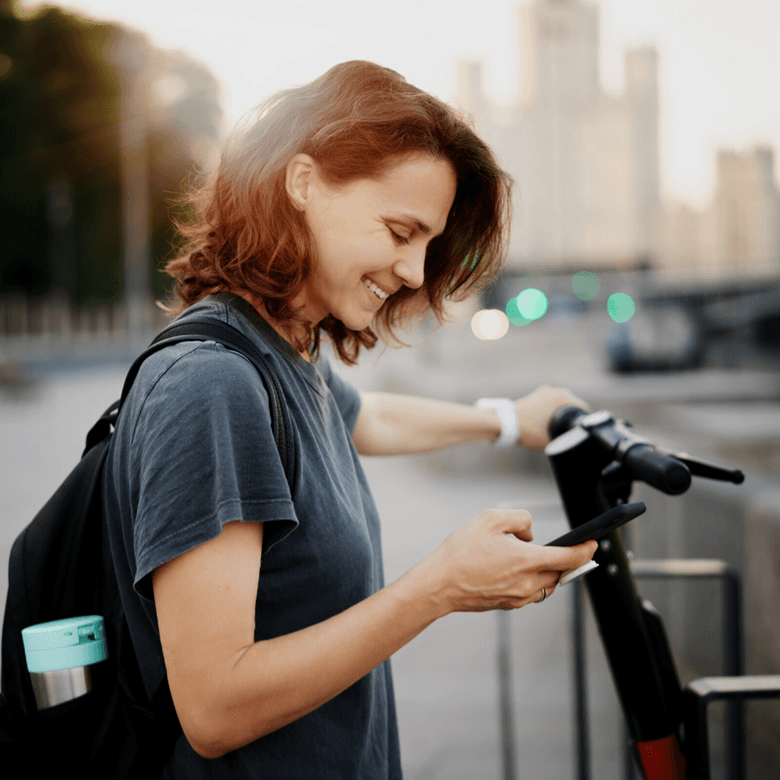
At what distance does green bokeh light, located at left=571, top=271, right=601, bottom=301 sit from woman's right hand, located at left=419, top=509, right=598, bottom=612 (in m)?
36.9

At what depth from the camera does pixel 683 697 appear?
1.36 meters

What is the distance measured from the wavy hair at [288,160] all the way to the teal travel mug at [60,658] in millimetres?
585

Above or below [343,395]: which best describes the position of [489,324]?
above

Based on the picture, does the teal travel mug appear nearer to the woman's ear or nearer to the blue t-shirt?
the blue t-shirt

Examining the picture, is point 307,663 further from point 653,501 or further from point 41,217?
point 41,217

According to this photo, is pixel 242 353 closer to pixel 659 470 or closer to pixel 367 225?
pixel 367 225

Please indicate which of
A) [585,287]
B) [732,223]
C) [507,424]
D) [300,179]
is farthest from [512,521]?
[732,223]

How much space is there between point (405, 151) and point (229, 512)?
69 centimetres

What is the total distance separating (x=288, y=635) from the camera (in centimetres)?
109

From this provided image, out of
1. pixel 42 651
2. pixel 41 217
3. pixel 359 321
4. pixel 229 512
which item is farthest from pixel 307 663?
pixel 41 217

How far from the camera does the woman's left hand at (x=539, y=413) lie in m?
2.01

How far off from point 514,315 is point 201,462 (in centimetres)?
3098

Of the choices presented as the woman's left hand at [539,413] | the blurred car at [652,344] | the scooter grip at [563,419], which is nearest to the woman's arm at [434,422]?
the woman's left hand at [539,413]

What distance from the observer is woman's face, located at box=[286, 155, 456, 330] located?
1343 mm
